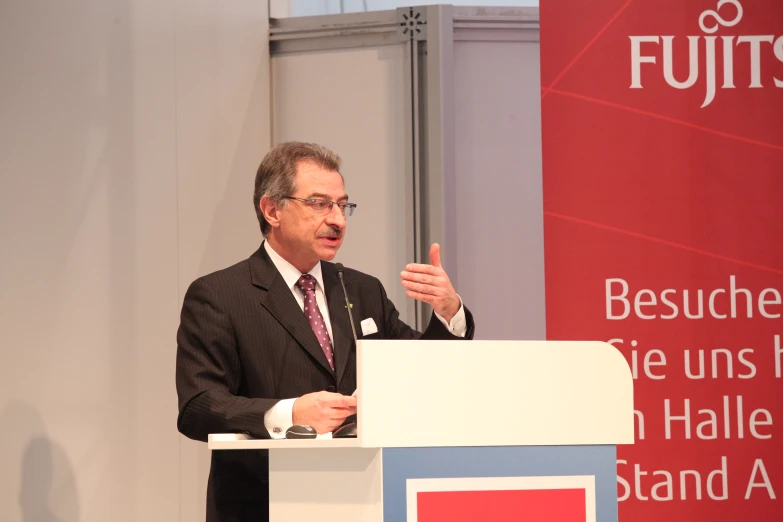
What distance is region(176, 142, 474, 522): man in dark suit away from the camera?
93.0 inches

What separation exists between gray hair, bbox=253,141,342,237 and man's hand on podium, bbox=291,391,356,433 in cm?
84

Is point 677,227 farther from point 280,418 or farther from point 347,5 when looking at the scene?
point 347,5

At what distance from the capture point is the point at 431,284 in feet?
7.97

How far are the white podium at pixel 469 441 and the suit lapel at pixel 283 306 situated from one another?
68 cm

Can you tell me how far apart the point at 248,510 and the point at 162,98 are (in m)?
1.97

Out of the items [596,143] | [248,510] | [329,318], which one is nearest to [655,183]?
[596,143]

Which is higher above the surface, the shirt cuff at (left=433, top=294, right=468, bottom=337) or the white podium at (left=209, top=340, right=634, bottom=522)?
the shirt cuff at (left=433, top=294, right=468, bottom=337)

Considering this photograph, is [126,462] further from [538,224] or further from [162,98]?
[538,224]

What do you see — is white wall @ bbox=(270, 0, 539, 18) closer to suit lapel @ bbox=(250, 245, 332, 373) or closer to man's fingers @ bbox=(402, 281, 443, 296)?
suit lapel @ bbox=(250, 245, 332, 373)

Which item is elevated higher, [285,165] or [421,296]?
[285,165]

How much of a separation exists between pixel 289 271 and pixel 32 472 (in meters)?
1.11

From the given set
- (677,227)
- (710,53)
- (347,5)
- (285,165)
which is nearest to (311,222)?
(285,165)

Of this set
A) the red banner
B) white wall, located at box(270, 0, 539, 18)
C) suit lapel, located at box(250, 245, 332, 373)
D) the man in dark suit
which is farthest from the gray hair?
white wall, located at box(270, 0, 539, 18)

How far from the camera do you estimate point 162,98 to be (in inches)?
151
